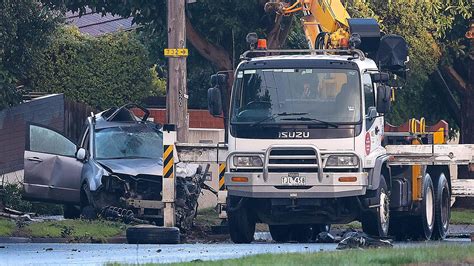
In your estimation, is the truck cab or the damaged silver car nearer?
the truck cab

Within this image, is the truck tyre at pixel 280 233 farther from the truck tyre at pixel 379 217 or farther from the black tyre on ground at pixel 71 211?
the black tyre on ground at pixel 71 211

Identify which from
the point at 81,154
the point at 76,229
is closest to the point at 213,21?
the point at 81,154

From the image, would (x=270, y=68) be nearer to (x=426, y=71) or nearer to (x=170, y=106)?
(x=170, y=106)

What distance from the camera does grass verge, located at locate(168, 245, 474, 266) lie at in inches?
555

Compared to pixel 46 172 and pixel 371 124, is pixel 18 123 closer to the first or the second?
pixel 46 172

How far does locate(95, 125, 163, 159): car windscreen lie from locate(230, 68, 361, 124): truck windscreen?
5.11 m

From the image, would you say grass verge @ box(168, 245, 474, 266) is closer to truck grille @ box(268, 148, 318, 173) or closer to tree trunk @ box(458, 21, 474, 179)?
truck grille @ box(268, 148, 318, 173)

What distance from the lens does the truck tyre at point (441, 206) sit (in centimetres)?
2258

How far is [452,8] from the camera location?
33.9 m

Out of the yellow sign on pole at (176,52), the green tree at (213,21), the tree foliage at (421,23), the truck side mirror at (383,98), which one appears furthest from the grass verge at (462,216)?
the truck side mirror at (383,98)

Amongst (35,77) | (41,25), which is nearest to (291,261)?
(41,25)

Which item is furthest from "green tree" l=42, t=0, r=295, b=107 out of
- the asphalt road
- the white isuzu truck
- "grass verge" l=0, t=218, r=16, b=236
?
the asphalt road

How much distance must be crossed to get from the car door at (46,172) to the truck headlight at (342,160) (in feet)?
21.5

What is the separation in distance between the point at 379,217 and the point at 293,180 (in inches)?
62.1
